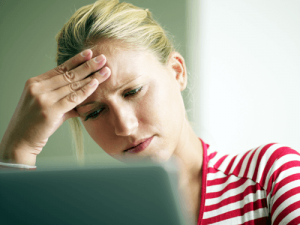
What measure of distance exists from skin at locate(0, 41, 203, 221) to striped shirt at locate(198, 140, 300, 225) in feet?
0.21

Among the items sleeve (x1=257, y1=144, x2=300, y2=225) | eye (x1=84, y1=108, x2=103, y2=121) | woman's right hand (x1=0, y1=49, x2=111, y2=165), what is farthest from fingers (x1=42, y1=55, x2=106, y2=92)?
sleeve (x1=257, y1=144, x2=300, y2=225)

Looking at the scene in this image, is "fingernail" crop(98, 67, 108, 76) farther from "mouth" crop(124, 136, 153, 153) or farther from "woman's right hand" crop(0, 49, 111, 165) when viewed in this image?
"mouth" crop(124, 136, 153, 153)

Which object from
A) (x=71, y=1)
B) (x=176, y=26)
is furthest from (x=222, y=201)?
(x=71, y=1)

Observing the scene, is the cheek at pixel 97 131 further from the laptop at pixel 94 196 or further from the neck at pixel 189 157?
the laptop at pixel 94 196

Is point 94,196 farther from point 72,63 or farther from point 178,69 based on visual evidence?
point 178,69

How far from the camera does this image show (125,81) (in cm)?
80

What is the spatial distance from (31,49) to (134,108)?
3.82 ft

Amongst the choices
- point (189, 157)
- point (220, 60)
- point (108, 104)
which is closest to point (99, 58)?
point (108, 104)

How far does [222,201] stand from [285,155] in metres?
0.24

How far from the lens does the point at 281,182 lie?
71 cm

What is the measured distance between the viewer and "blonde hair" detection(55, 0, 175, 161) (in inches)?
34.2

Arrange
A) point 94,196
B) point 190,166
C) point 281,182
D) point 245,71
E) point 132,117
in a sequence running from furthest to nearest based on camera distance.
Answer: point 245,71
point 190,166
point 132,117
point 281,182
point 94,196

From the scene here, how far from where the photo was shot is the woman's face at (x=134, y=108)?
2.61 ft

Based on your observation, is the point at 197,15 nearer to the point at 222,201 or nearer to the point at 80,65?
the point at 80,65
